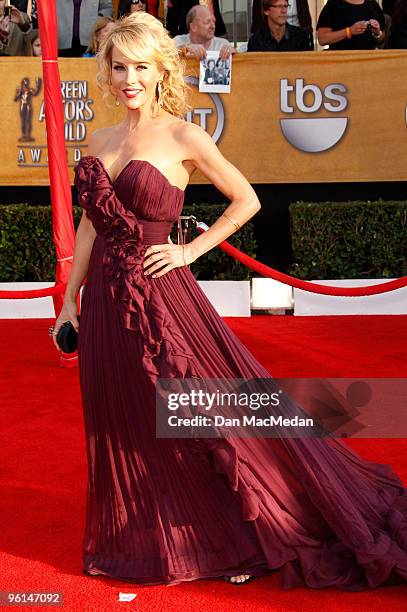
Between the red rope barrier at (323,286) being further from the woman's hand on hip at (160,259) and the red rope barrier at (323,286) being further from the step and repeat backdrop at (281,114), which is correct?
the woman's hand on hip at (160,259)

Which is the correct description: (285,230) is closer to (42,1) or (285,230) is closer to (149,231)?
(42,1)

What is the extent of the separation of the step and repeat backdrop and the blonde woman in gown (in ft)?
17.9

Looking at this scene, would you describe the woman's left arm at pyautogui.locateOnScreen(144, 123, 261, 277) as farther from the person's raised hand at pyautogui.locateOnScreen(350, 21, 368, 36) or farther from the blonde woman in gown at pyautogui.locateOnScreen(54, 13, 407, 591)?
the person's raised hand at pyautogui.locateOnScreen(350, 21, 368, 36)

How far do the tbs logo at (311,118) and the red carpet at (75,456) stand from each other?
5.29 ft

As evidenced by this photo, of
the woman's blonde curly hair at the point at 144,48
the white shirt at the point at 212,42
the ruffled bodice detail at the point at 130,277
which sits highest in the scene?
the white shirt at the point at 212,42

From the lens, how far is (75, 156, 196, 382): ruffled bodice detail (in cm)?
310

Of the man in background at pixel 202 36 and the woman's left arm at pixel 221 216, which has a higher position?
the man in background at pixel 202 36

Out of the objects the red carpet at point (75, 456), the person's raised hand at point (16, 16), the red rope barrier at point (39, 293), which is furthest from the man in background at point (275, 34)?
the red rope barrier at point (39, 293)

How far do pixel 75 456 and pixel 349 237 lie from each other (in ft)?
15.1

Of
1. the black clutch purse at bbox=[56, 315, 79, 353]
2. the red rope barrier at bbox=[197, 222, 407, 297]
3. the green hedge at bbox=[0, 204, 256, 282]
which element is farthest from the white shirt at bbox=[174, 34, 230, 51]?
the black clutch purse at bbox=[56, 315, 79, 353]

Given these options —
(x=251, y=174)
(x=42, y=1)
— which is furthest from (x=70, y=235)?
(x=251, y=174)

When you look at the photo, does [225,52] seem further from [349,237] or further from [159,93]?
[159,93]

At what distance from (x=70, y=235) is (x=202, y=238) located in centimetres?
356

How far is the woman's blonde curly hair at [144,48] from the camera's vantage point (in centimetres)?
310
